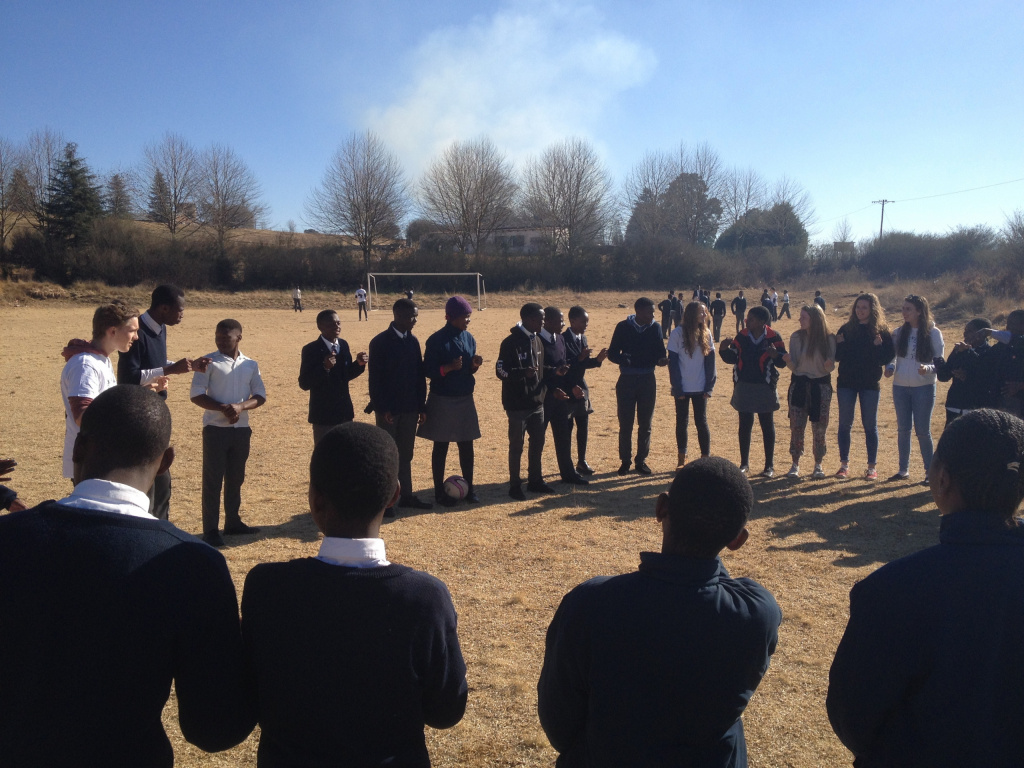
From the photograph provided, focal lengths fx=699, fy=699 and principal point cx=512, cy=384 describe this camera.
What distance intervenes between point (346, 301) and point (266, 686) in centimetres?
4578

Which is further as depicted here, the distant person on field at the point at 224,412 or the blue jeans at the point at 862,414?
the blue jeans at the point at 862,414

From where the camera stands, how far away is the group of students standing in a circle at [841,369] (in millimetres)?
7031

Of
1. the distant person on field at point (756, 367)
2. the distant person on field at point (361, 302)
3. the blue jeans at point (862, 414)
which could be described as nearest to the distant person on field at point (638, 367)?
the distant person on field at point (756, 367)

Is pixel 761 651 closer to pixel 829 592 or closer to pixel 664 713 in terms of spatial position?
pixel 664 713

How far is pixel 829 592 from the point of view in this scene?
4.81 m

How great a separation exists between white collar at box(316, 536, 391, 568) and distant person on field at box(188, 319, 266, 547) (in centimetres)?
387

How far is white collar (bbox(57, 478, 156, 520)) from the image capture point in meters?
1.71

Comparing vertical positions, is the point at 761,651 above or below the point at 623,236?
below

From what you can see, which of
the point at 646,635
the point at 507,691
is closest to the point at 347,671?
the point at 646,635

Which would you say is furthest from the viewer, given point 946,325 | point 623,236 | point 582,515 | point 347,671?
point 623,236

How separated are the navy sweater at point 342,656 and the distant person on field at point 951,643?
103 centimetres

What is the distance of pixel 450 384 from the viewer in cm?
661

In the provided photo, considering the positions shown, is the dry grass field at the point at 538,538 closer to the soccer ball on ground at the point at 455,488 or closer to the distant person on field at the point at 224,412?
the soccer ball on ground at the point at 455,488

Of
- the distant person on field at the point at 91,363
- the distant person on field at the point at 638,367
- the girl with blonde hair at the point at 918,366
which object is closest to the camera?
the distant person on field at the point at 91,363
